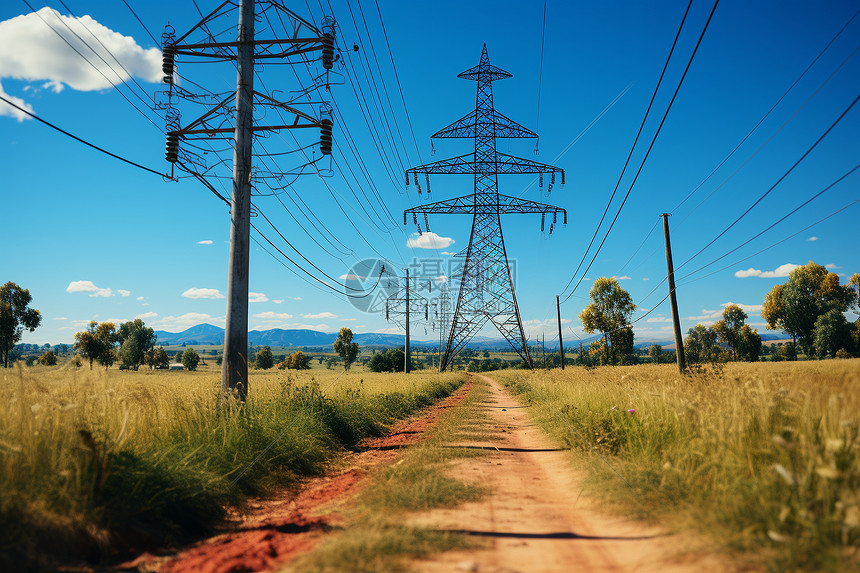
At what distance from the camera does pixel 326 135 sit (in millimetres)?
10359

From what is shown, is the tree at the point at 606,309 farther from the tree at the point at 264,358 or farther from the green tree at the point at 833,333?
the tree at the point at 264,358

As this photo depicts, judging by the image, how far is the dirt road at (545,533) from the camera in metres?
3.42

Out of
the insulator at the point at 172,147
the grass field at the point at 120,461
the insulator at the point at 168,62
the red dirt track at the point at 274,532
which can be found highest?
the insulator at the point at 168,62

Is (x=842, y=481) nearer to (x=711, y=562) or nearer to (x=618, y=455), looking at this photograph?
(x=711, y=562)

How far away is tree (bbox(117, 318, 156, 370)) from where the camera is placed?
83.2 metres

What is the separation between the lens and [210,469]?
6.19m

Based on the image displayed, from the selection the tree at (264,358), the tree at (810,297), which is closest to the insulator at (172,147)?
the tree at (810,297)

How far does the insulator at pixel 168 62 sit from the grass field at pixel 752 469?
41.7 feet

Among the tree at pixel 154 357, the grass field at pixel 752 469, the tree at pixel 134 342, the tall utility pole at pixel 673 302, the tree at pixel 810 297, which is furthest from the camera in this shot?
the tree at pixel 154 357

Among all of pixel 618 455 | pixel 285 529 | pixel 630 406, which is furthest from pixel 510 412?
pixel 285 529

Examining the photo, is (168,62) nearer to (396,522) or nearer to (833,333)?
(396,522)

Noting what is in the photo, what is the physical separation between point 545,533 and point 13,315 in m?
70.7

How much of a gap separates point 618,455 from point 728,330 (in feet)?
350

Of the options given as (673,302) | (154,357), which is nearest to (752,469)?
(673,302)
